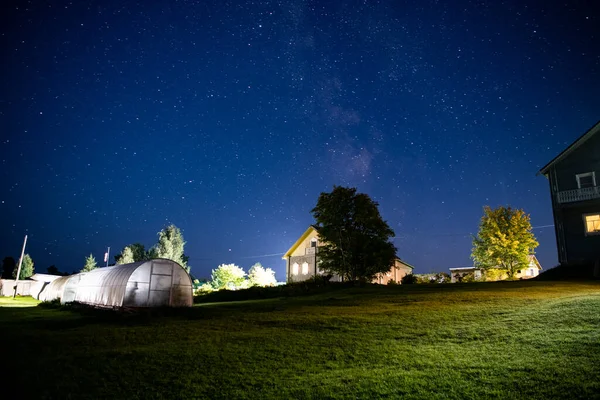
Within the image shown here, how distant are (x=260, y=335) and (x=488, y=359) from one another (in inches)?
290

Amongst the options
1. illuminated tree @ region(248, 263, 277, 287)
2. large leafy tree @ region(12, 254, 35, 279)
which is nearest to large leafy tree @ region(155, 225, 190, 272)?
illuminated tree @ region(248, 263, 277, 287)

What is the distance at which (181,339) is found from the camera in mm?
12867

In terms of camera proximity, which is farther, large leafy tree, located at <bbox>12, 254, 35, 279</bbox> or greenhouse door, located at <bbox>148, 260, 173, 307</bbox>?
large leafy tree, located at <bbox>12, 254, 35, 279</bbox>

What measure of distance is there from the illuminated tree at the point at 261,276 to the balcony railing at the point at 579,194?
40406 millimetres

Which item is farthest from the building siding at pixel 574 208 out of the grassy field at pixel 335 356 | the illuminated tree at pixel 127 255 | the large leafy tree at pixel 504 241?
the illuminated tree at pixel 127 255

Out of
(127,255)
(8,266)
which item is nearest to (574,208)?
(127,255)

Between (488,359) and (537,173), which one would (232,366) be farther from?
(537,173)

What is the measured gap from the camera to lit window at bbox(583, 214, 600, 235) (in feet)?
93.1

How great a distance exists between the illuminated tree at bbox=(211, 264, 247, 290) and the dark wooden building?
42955 mm

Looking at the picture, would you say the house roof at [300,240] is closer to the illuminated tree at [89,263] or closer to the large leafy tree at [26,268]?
the illuminated tree at [89,263]

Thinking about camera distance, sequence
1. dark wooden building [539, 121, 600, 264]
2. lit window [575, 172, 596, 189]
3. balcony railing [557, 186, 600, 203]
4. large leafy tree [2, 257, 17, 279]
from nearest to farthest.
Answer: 1. balcony railing [557, 186, 600, 203]
2. dark wooden building [539, 121, 600, 264]
3. lit window [575, 172, 596, 189]
4. large leafy tree [2, 257, 17, 279]

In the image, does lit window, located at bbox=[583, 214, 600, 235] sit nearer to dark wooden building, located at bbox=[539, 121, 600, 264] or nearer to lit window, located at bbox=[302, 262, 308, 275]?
dark wooden building, located at bbox=[539, 121, 600, 264]

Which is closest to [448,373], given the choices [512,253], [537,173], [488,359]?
[488,359]

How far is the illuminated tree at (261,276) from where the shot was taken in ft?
193
